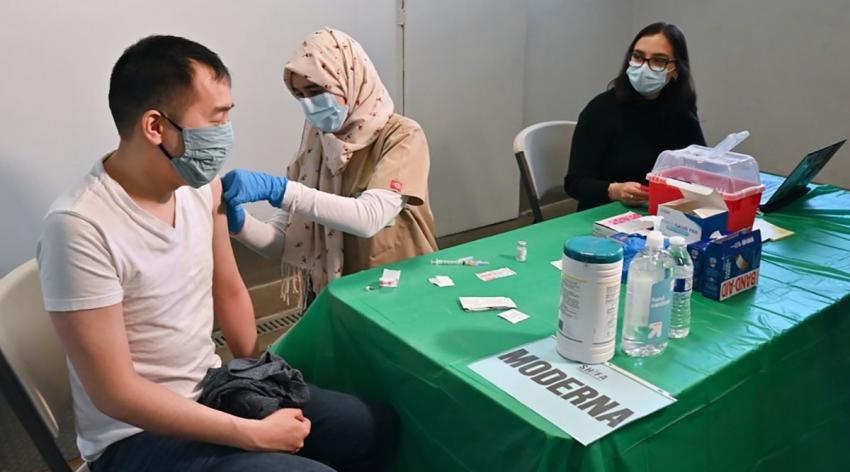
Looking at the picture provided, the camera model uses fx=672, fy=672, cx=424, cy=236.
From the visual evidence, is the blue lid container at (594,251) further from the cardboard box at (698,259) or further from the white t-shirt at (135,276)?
the white t-shirt at (135,276)

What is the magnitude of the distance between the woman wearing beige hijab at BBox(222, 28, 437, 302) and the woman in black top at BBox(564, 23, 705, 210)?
0.69 m

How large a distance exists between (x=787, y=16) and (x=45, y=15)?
3188mm

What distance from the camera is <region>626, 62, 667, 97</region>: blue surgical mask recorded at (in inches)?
82.1

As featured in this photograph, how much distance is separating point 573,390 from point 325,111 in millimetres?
930

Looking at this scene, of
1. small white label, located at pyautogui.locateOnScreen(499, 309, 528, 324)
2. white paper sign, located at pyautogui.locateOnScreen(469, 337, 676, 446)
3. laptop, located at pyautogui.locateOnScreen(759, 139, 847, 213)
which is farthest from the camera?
laptop, located at pyautogui.locateOnScreen(759, 139, 847, 213)

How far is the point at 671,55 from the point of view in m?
2.09

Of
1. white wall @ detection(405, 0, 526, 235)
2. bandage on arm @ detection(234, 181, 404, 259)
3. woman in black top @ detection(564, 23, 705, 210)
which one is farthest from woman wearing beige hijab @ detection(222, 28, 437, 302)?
white wall @ detection(405, 0, 526, 235)

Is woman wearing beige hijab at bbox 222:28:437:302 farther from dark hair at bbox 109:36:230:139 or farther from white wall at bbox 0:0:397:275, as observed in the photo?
white wall at bbox 0:0:397:275

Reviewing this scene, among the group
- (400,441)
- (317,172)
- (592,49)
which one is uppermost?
(592,49)

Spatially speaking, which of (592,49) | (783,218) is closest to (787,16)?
(592,49)

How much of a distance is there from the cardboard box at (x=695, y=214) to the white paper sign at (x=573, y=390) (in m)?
0.52

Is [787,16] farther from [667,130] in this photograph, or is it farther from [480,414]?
[480,414]

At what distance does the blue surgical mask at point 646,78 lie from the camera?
2086 mm

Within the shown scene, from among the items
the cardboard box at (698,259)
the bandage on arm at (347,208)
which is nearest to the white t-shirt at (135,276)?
the bandage on arm at (347,208)
